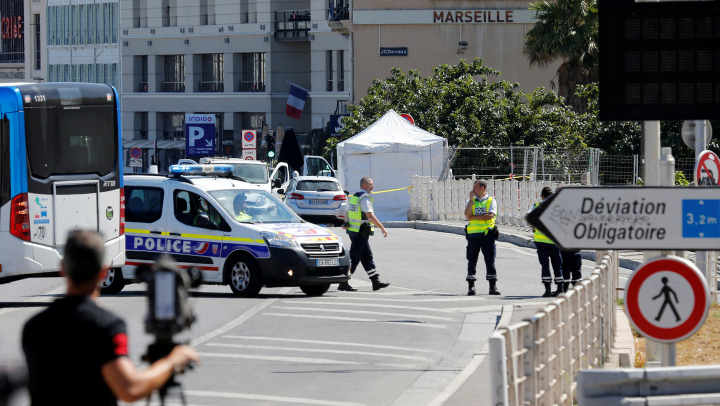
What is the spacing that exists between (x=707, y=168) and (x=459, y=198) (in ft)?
53.6

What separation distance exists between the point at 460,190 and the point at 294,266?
705 inches

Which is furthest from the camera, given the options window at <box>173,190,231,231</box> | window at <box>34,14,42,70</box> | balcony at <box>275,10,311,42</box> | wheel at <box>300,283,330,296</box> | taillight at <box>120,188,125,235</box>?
window at <box>34,14,42,70</box>

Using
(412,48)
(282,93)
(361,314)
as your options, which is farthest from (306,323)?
(282,93)

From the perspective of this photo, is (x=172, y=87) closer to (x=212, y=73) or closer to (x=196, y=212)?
(x=212, y=73)

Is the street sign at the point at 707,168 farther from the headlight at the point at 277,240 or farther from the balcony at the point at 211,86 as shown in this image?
the balcony at the point at 211,86

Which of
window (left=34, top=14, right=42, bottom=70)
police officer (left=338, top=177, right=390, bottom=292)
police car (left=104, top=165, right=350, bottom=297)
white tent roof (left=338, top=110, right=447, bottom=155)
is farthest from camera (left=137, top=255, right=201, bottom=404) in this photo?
window (left=34, top=14, right=42, bottom=70)

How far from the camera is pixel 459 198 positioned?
3256 centimetres

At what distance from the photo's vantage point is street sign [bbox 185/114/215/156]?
41.8 meters

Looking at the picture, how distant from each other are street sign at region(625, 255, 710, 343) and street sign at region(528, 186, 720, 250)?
139 millimetres

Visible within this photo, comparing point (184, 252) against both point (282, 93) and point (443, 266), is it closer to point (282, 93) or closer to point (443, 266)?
point (443, 266)

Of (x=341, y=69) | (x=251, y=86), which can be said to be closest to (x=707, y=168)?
(x=341, y=69)

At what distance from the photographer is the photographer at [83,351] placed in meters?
4.00

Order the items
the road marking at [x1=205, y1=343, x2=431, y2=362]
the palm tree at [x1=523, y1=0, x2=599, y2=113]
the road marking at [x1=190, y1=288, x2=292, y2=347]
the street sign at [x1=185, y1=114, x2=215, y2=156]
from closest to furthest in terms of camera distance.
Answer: the road marking at [x1=205, y1=343, x2=431, y2=362]
the road marking at [x1=190, y1=288, x2=292, y2=347]
the palm tree at [x1=523, y1=0, x2=599, y2=113]
the street sign at [x1=185, y1=114, x2=215, y2=156]

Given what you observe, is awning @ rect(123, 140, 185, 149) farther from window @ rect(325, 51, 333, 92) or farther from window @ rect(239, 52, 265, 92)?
window @ rect(325, 51, 333, 92)
